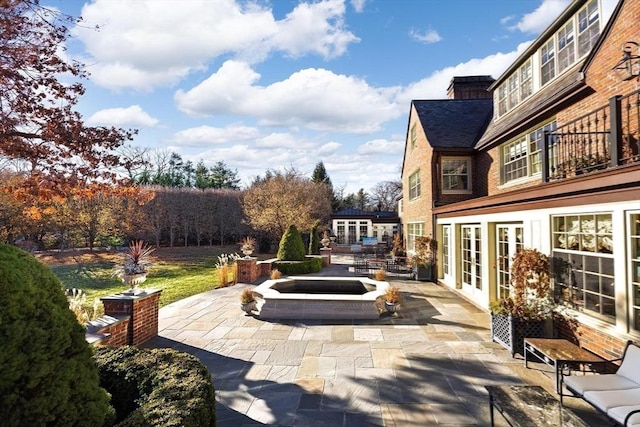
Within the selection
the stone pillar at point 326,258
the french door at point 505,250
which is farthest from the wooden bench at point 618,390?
the stone pillar at point 326,258

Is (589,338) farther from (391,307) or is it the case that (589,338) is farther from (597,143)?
(391,307)

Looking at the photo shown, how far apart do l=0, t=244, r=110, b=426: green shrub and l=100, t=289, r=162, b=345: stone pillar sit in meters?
3.96

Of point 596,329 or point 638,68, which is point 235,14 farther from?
point 596,329

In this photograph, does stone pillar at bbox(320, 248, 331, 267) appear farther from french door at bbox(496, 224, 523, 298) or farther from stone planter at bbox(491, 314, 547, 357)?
stone planter at bbox(491, 314, 547, 357)

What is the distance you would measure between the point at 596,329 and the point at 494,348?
1.61 m

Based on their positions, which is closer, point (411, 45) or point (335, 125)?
point (411, 45)

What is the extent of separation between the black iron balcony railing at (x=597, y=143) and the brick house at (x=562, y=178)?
0.02 metres

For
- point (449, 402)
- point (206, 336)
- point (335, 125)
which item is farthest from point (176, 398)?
point (335, 125)

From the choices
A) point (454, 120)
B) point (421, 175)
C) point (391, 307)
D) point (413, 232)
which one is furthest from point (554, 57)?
point (413, 232)

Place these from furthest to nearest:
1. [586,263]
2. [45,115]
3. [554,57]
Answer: [554,57]
[45,115]
[586,263]

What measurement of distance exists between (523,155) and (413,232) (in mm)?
8046

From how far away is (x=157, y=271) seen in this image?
704 inches

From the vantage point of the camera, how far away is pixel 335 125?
66.9 feet

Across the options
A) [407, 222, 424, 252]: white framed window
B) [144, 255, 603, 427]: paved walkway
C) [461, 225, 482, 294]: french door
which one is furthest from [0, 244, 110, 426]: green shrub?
[407, 222, 424, 252]: white framed window
